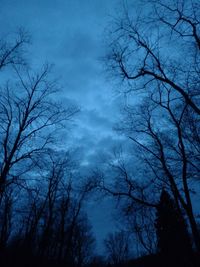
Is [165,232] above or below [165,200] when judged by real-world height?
below

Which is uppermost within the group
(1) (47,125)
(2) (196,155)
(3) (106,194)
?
(1) (47,125)

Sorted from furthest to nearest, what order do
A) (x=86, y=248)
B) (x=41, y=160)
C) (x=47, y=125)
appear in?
1. (x=86, y=248)
2. (x=47, y=125)
3. (x=41, y=160)

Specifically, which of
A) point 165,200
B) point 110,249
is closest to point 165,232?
Answer: point 165,200

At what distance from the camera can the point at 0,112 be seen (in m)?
12.9

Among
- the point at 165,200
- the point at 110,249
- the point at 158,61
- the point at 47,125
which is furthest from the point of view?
the point at 110,249

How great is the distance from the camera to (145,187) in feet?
48.6

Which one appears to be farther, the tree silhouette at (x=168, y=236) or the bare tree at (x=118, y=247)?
the bare tree at (x=118, y=247)

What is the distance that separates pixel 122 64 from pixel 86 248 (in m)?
58.0

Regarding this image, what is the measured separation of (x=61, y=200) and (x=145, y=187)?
53.3ft

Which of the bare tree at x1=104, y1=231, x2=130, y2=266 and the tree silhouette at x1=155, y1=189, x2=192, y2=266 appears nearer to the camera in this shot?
the tree silhouette at x1=155, y1=189, x2=192, y2=266

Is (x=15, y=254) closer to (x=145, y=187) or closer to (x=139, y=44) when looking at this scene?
(x=145, y=187)

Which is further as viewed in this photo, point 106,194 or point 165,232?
point 165,232

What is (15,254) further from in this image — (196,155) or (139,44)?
(139,44)

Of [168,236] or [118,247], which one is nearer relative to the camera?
[168,236]
